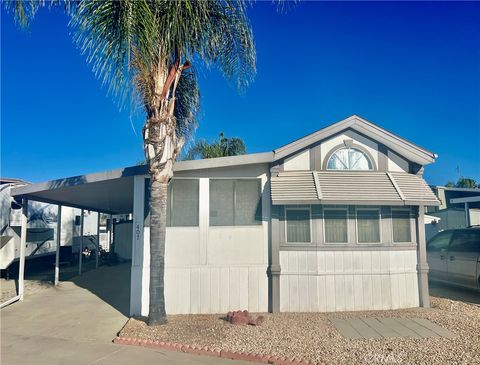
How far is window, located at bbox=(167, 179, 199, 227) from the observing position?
802 centimetres

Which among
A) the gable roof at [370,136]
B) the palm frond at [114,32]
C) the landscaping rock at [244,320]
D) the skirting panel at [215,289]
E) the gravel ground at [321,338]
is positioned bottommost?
the gravel ground at [321,338]

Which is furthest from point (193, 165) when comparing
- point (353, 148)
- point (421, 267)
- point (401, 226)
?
point (421, 267)

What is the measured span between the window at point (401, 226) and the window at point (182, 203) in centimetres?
437

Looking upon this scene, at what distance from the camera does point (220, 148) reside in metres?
21.5

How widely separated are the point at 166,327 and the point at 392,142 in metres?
6.09

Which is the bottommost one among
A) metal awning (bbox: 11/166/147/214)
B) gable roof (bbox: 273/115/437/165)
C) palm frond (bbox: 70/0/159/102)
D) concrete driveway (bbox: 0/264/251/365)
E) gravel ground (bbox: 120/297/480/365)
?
concrete driveway (bbox: 0/264/251/365)

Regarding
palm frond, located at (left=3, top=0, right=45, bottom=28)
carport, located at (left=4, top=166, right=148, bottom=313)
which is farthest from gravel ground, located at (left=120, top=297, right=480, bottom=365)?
palm frond, located at (left=3, top=0, right=45, bottom=28)

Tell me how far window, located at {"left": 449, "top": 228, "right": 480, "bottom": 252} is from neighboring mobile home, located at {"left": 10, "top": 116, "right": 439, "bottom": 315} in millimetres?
2266

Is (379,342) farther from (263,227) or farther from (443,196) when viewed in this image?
(443,196)

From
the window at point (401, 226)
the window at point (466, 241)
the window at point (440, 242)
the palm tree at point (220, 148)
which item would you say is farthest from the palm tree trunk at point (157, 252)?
the palm tree at point (220, 148)

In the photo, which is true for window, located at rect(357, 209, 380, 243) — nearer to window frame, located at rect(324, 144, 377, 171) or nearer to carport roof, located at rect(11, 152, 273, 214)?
window frame, located at rect(324, 144, 377, 171)

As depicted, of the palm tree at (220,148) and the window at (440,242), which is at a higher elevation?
the palm tree at (220,148)

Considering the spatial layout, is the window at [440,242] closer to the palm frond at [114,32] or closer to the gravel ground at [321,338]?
the gravel ground at [321,338]

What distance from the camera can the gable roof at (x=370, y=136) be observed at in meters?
8.20
